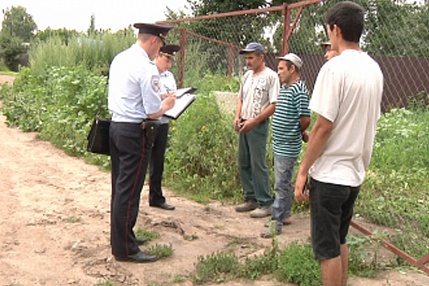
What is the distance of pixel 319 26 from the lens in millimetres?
6137

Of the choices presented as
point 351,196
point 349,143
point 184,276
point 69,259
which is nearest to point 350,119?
point 349,143

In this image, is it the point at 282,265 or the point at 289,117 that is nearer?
the point at 282,265

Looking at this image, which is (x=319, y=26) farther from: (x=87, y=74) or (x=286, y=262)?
(x=87, y=74)

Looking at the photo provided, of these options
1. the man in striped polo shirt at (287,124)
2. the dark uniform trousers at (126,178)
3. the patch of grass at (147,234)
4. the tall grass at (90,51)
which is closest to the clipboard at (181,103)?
the dark uniform trousers at (126,178)

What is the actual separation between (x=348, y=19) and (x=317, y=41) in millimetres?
3752

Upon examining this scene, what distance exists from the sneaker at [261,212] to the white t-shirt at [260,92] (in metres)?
1.01

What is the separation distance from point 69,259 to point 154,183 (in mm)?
1627

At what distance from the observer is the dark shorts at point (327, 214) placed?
2.92 metres

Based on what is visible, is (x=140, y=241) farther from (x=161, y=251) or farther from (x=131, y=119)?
(x=131, y=119)

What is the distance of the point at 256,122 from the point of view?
Answer: 519cm

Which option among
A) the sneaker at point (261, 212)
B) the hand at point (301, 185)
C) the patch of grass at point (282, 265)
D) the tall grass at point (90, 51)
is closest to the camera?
the hand at point (301, 185)

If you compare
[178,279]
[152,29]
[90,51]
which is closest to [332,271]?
[178,279]

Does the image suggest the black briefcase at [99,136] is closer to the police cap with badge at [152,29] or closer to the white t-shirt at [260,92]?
the police cap with badge at [152,29]

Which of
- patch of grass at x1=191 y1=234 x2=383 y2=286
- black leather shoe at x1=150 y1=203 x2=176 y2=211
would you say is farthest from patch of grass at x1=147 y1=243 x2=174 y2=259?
black leather shoe at x1=150 y1=203 x2=176 y2=211
